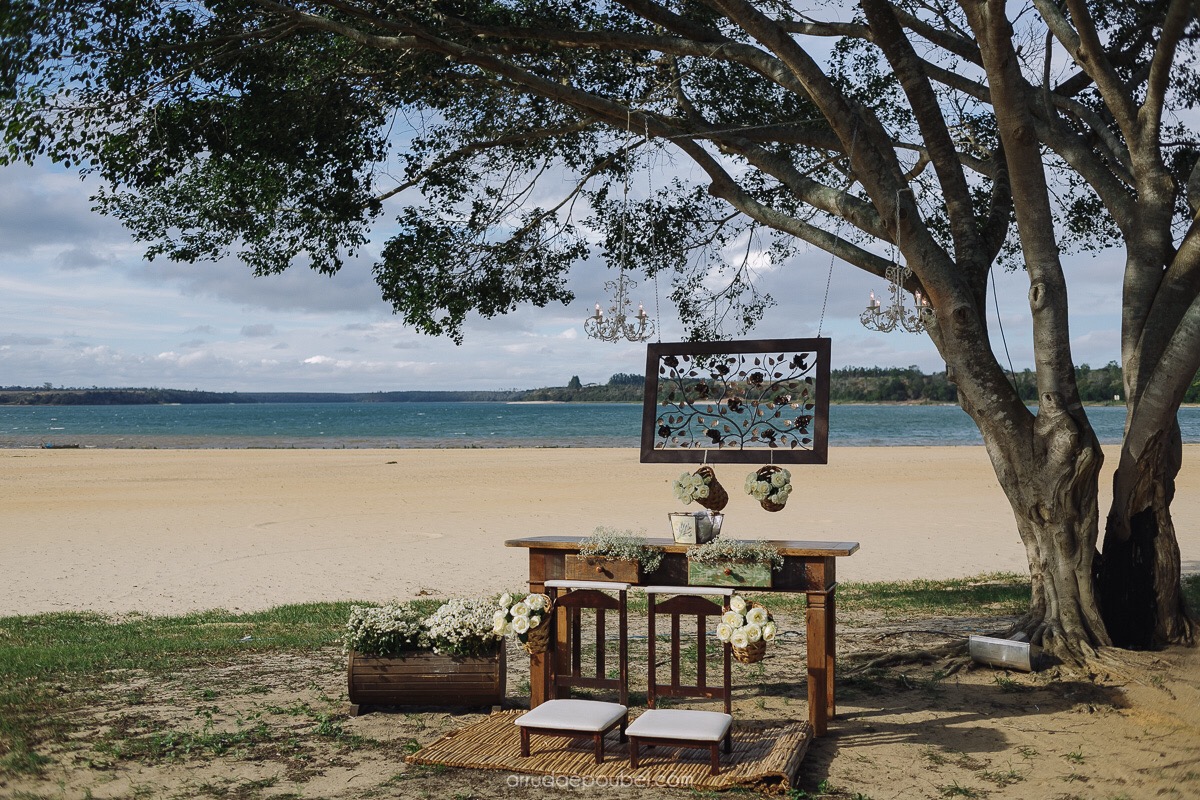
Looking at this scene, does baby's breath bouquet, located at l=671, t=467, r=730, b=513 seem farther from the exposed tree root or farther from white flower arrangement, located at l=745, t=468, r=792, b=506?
the exposed tree root

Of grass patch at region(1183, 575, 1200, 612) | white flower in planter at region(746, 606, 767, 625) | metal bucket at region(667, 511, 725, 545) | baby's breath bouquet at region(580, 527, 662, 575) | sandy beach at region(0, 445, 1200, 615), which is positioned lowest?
sandy beach at region(0, 445, 1200, 615)

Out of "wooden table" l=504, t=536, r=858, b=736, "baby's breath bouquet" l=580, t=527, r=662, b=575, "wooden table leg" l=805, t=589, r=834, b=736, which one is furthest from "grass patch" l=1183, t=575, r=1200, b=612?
"baby's breath bouquet" l=580, t=527, r=662, b=575

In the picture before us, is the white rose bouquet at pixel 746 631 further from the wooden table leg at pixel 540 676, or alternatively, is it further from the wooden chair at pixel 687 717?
the wooden table leg at pixel 540 676

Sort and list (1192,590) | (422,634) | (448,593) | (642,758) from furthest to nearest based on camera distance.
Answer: (448,593) → (1192,590) → (422,634) → (642,758)

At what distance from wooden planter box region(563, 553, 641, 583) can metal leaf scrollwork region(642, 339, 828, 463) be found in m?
0.90

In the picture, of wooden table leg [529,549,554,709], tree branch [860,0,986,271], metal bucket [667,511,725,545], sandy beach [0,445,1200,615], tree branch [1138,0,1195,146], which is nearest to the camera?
metal bucket [667,511,725,545]

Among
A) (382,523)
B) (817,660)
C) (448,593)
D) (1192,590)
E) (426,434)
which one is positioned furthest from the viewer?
(426,434)

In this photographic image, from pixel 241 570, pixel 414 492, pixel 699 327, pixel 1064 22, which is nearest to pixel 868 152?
pixel 1064 22

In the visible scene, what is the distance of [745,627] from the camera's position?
20.6ft

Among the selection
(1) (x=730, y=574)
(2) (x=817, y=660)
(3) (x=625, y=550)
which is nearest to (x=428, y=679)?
(3) (x=625, y=550)

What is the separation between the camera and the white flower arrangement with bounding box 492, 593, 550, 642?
6852mm

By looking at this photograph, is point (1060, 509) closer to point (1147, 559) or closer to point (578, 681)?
point (1147, 559)

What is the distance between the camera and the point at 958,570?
1505 cm

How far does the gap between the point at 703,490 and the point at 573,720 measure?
188 cm
